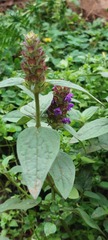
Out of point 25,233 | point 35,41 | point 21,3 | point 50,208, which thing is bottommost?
point 25,233

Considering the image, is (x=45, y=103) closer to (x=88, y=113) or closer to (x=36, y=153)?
(x=36, y=153)

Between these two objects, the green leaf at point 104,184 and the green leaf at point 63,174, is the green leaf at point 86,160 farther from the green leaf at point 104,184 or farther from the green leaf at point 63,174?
the green leaf at point 63,174

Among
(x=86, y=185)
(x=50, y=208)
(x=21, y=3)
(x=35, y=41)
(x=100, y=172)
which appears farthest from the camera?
(x=21, y=3)

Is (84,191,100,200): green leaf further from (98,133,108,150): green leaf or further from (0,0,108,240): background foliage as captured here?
(98,133,108,150): green leaf

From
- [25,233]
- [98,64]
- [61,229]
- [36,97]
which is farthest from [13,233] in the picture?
[98,64]

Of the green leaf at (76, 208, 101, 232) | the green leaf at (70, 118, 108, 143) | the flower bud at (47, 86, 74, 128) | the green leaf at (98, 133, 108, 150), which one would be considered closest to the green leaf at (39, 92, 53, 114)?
the flower bud at (47, 86, 74, 128)

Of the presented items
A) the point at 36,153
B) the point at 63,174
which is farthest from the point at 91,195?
the point at 36,153

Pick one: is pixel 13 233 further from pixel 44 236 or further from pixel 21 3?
pixel 21 3

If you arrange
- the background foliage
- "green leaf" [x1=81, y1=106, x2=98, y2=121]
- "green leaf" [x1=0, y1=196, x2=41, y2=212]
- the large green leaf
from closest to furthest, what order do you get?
1. the large green leaf
2. "green leaf" [x1=0, y1=196, x2=41, y2=212]
3. the background foliage
4. "green leaf" [x1=81, y1=106, x2=98, y2=121]
